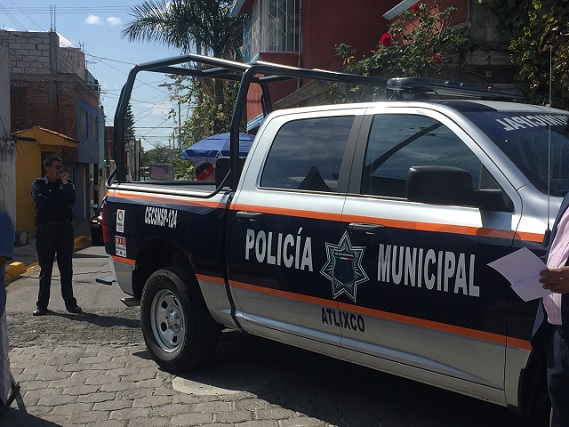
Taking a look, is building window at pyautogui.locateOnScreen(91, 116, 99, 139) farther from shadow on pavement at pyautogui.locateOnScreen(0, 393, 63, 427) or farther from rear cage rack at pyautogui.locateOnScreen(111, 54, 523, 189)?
shadow on pavement at pyautogui.locateOnScreen(0, 393, 63, 427)

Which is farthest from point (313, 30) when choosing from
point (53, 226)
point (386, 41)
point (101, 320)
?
point (101, 320)

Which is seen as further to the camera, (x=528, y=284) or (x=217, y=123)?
(x=217, y=123)

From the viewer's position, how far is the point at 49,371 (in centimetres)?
527

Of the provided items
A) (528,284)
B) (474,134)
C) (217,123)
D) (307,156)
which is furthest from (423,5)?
(217,123)

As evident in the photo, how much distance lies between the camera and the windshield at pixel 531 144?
3350mm

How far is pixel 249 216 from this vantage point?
4.44 m

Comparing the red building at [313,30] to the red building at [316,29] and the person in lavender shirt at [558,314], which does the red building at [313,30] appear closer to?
the red building at [316,29]

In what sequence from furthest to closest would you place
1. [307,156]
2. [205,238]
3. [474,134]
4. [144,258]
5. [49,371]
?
[144,258]
[49,371]
[205,238]
[307,156]
[474,134]

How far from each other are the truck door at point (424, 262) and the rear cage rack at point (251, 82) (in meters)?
0.49

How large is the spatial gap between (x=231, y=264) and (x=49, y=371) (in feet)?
6.27

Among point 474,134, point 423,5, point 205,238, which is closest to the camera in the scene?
point 474,134

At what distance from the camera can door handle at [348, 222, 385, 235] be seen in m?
3.64

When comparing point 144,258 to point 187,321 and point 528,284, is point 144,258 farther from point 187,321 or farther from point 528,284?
point 528,284

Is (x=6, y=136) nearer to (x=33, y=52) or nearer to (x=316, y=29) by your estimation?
(x=316, y=29)
